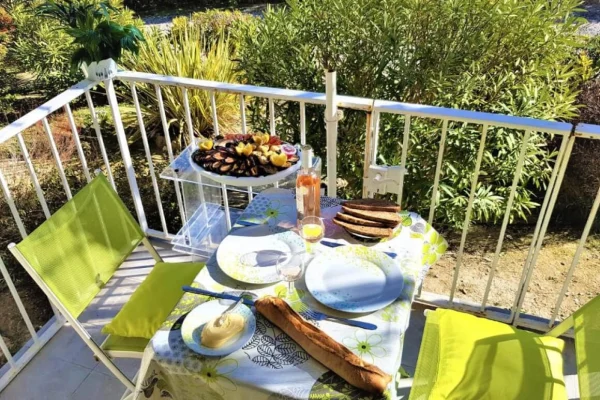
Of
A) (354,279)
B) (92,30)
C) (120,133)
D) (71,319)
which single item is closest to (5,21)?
(120,133)

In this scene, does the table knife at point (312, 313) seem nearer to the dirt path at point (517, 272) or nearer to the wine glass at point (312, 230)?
the wine glass at point (312, 230)

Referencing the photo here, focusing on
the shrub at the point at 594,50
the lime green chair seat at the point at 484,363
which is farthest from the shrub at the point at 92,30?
the shrub at the point at 594,50

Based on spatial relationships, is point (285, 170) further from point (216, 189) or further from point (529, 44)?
point (529, 44)

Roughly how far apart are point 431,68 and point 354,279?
2.18 m

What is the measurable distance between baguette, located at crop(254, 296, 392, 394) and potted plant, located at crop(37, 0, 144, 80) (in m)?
1.56

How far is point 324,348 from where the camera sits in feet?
4.36

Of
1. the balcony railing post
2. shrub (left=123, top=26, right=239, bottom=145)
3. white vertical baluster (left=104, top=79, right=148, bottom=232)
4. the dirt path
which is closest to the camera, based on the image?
the balcony railing post

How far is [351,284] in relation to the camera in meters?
1.57

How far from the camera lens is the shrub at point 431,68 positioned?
3148 millimetres

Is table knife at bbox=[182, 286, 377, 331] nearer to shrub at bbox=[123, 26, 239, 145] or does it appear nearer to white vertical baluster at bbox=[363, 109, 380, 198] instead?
white vertical baluster at bbox=[363, 109, 380, 198]

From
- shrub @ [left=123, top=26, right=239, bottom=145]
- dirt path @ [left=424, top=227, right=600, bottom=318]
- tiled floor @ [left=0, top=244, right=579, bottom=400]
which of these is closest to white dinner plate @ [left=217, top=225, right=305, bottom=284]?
tiled floor @ [left=0, top=244, right=579, bottom=400]

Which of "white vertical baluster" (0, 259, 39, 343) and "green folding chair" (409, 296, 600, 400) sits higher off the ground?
"green folding chair" (409, 296, 600, 400)

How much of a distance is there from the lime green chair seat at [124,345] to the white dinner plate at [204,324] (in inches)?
18.3

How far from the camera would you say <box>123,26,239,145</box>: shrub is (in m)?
4.95
